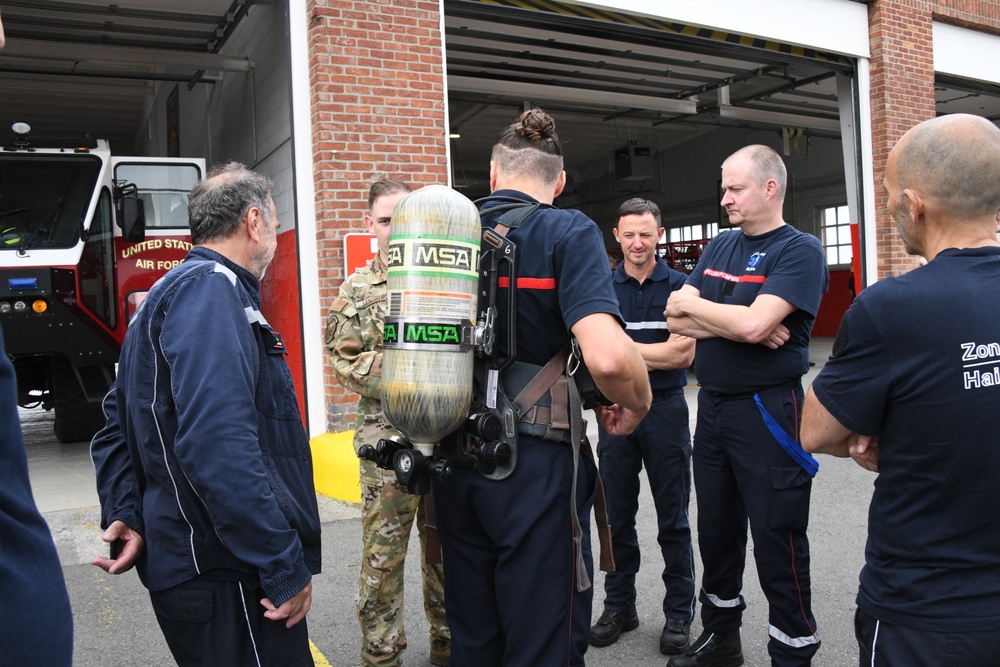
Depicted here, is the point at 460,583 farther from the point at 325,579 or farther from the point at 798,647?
the point at 325,579

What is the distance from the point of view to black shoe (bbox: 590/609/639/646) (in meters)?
3.79

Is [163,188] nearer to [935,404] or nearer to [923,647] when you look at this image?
[935,404]

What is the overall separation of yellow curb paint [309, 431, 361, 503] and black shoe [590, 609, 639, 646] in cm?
251

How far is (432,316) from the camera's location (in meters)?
2.05

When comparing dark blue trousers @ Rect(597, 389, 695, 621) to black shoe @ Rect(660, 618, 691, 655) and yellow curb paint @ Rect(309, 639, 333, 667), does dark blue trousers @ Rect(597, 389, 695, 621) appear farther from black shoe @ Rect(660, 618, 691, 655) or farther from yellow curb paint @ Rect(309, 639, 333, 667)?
yellow curb paint @ Rect(309, 639, 333, 667)

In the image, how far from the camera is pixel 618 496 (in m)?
3.97

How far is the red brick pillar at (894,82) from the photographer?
10.3 m

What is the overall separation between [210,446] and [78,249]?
739 cm

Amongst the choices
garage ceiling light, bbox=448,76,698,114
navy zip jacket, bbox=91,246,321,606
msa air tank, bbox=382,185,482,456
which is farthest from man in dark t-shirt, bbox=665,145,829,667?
garage ceiling light, bbox=448,76,698,114

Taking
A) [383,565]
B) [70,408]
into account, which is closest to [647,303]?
Answer: [383,565]

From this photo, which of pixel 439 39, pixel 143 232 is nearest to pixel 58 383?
pixel 143 232

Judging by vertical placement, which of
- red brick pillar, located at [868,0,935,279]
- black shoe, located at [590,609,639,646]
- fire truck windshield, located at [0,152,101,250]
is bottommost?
black shoe, located at [590,609,639,646]

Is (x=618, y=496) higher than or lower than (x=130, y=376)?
lower

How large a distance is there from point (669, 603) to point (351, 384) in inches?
73.3
